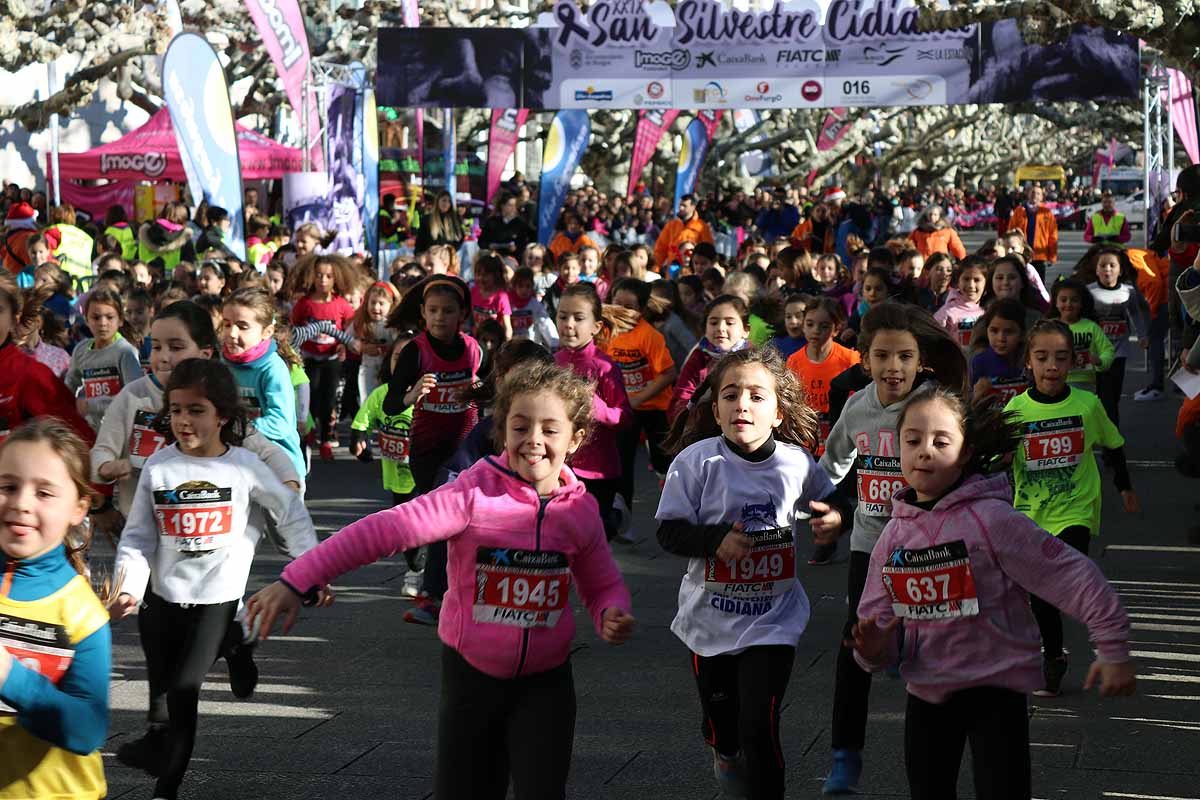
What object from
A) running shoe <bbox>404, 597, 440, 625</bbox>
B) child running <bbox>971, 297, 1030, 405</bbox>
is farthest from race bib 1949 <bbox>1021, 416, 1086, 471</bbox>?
running shoe <bbox>404, 597, 440, 625</bbox>

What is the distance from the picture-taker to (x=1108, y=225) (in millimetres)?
25859

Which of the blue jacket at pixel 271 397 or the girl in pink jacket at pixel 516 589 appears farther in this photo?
the blue jacket at pixel 271 397

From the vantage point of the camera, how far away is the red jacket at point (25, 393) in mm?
6656

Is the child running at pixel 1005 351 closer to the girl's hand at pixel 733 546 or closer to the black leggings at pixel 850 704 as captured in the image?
the black leggings at pixel 850 704

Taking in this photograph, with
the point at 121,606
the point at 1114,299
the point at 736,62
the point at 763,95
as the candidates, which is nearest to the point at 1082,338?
the point at 1114,299

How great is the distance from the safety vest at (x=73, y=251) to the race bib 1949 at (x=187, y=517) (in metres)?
12.5

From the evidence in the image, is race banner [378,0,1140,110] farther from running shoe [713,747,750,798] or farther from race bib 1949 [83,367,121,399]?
running shoe [713,747,750,798]

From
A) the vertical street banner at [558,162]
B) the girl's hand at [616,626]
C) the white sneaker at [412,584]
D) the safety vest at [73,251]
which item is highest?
the vertical street banner at [558,162]

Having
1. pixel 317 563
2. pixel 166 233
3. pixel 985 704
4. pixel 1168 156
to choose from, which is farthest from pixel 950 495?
pixel 1168 156

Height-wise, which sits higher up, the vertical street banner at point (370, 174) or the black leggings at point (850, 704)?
the vertical street banner at point (370, 174)

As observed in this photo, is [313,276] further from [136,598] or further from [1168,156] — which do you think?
[1168,156]

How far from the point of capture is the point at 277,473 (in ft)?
18.8

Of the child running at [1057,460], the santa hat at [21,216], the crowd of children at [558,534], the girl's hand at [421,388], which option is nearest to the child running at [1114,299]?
the crowd of children at [558,534]

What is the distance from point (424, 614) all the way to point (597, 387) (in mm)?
1385
